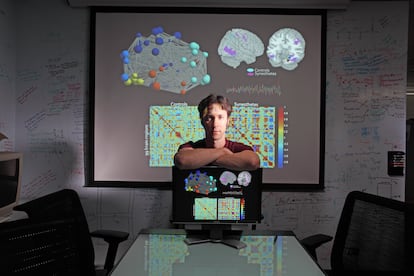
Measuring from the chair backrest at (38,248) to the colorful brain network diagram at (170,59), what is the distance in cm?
161

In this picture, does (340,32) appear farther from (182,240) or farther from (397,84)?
(182,240)

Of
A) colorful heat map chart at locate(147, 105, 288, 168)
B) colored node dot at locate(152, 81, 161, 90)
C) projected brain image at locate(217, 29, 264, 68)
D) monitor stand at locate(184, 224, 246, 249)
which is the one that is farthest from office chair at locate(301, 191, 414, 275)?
colored node dot at locate(152, 81, 161, 90)

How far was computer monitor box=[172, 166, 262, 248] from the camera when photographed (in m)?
2.02

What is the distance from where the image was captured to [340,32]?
2.99m

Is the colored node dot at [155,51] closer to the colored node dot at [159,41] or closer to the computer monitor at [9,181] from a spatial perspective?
the colored node dot at [159,41]

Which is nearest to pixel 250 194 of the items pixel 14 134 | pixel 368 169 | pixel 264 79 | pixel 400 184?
pixel 264 79

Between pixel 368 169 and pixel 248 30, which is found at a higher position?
Result: pixel 248 30

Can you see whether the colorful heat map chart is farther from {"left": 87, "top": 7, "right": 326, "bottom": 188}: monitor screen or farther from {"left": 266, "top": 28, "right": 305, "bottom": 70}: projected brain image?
{"left": 266, "top": 28, "right": 305, "bottom": 70}: projected brain image

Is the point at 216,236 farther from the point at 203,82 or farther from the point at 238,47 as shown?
the point at 238,47

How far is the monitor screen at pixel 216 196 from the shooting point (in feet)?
6.63

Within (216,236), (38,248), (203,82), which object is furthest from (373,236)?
(203,82)

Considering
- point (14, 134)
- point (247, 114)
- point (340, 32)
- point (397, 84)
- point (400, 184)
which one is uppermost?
point (340, 32)

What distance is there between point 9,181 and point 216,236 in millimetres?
1400

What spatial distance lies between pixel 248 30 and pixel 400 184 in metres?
1.79
